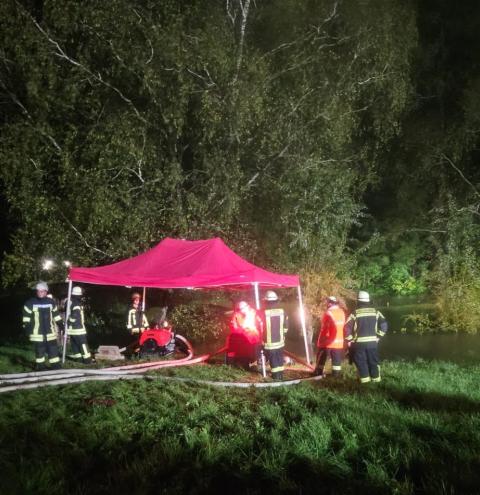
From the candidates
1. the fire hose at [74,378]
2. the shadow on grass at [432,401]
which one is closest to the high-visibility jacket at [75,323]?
the fire hose at [74,378]

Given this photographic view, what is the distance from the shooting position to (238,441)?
5352 mm

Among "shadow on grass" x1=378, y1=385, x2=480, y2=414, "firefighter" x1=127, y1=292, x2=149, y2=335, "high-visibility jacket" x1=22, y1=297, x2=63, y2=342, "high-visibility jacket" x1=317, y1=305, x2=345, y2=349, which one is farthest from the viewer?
"firefighter" x1=127, y1=292, x2=149, y2=335

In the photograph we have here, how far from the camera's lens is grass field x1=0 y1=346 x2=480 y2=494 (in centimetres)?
446

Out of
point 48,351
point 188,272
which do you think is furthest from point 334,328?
point 48,351

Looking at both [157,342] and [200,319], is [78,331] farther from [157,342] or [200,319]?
[200,319]

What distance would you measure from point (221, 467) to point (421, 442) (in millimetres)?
1960

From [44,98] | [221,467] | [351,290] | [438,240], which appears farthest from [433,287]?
[221,467]

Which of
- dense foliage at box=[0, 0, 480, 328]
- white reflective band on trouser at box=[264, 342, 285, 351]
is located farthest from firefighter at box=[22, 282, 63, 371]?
white reflective band on trouser at box=[264, 342, 285, 351]

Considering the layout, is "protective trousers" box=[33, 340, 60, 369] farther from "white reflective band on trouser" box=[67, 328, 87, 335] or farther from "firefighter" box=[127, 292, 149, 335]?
"firefighter" box=[127, 292, 149, 335]

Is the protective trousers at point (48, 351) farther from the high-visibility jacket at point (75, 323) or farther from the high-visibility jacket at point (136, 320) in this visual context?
the high-visibility jacket at point (136, 320)

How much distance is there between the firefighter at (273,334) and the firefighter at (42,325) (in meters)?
3.90

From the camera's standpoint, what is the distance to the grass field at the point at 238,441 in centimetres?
446

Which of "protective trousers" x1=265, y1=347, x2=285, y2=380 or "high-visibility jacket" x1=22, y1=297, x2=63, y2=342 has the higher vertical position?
"high-visibility jacket" x1=22, y1=297, x2=63, y2=342

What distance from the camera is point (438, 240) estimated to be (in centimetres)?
2083
